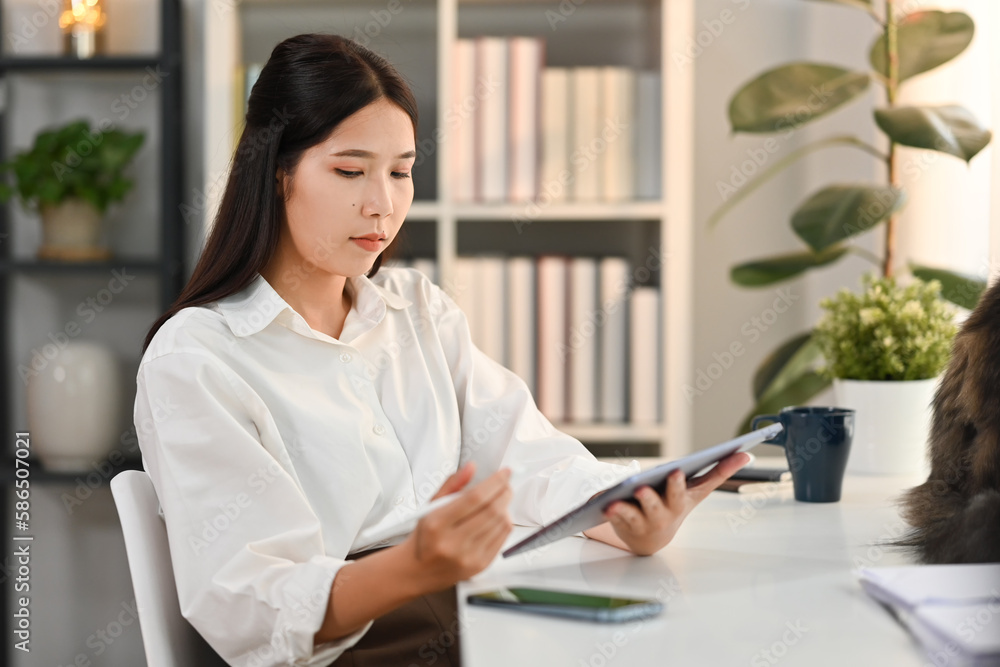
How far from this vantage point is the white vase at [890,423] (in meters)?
1.21

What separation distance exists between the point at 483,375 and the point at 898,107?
1.01m

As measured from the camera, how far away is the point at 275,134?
105 cm

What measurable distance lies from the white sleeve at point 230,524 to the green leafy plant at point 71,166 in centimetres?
120

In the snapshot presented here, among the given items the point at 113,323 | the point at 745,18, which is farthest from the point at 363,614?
the point at 745,18

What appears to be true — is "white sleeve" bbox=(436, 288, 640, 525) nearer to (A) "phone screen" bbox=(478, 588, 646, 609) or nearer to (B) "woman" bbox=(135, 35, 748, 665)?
(B) "woman" bbox=(135, 35, 748, 665)

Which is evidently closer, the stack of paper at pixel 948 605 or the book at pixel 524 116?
the stack of paper at pixel 948 605

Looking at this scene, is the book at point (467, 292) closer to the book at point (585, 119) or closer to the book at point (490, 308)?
the book at point (490, 308)

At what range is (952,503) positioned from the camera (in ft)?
2.76

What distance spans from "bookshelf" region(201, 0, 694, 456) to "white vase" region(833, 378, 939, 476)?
2.13 feet

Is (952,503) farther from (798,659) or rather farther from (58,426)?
(58,426)

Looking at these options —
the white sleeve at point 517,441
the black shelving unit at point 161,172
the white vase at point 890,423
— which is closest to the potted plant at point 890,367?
the white vase at point 890,423

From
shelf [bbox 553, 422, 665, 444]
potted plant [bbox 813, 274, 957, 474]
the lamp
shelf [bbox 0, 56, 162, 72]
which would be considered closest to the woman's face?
potted plant [bbox 813, 274, 957, 474]

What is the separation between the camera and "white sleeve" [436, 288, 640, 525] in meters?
1.06

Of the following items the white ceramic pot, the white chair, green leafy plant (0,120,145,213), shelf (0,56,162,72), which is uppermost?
shelf (0,56,162,72)
